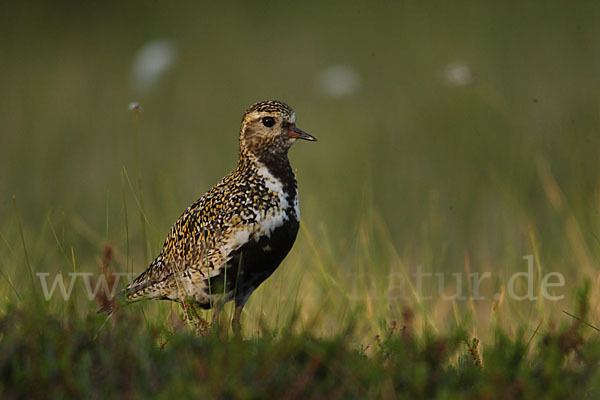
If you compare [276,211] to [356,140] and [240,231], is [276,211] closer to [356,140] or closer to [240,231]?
[240,231]

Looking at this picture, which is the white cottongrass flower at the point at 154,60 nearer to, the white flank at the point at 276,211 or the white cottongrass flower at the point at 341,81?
the white cottongrass flower at the point at 341,81

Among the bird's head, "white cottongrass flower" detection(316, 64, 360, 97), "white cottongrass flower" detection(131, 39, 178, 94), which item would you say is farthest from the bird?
"white cottongrass flower" detection(316, 64, 360, 97)

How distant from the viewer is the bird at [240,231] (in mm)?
3959

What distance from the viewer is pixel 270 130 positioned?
4.20 meters

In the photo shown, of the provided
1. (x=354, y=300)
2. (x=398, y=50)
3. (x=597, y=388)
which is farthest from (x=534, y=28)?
(x=597, y=388)

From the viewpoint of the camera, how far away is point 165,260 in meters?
4.30

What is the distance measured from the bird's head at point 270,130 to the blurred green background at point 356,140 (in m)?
0.89

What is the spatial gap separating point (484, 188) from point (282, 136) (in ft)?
18.0

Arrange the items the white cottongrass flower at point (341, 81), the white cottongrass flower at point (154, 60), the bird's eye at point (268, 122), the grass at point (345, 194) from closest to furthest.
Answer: the grass at point (345, 194) < the bird's eye at point (268, 122) < the white cottongrass flower at point (154, 60) < the white cottongrass flower at point (341, 81)

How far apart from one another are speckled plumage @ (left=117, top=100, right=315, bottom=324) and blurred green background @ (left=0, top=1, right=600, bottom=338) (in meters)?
0.56

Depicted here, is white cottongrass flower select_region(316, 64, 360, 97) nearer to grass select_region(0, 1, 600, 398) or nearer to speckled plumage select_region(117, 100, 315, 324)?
grass select_region(0, 1, 600, 398)

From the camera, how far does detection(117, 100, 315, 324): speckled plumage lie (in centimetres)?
396

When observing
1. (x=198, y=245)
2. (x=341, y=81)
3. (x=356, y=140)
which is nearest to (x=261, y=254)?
(x=198, y=245)

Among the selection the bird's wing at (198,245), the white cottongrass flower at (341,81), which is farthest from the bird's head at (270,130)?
the white cottongrass flower at (341,81)
